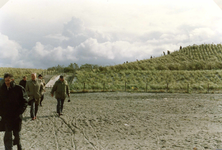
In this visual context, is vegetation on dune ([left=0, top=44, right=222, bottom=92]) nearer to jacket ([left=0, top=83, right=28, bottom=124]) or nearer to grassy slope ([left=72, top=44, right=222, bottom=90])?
grassy slope ([left=72, top=44, right=222, bottom=90])

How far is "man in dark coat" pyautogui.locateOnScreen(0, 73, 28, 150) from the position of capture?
5.34 metres

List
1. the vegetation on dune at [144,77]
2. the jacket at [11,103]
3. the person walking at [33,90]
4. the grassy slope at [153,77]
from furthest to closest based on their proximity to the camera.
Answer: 1. the grassy slope at [153,77]
2. the vegetation on dune at [144,77]
3. the person walking at [33,90]
4. the jacket at [11,103]

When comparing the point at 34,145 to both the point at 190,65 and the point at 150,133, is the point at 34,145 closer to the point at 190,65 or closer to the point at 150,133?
the point at 150,133

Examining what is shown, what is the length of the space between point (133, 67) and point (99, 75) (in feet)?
37.3

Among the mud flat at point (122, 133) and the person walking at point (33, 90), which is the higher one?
the person walking at point (33, 90)

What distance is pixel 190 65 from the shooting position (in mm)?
51000

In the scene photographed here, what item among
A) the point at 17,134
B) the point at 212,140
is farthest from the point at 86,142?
the point at 212,140

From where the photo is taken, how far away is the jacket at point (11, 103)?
5.34 meters

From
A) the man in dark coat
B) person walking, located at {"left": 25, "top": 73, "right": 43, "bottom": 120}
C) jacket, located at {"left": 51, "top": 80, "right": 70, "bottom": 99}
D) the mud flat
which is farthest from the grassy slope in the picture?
the man in dark coat

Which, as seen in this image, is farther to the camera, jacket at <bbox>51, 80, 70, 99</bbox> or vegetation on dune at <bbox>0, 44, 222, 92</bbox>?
vegetation on dune at <bbox>0, 44, 222, 92</bbox>

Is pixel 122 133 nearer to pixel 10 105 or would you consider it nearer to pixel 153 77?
pixel 10 105

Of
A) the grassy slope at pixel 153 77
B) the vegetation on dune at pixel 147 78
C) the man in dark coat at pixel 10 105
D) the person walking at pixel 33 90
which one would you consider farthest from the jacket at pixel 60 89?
the grassy slope at pixel 153 77

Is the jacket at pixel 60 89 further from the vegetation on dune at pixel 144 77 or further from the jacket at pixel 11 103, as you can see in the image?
the vegetation on dune at pixel 144 77

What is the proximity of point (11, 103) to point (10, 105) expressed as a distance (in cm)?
5
